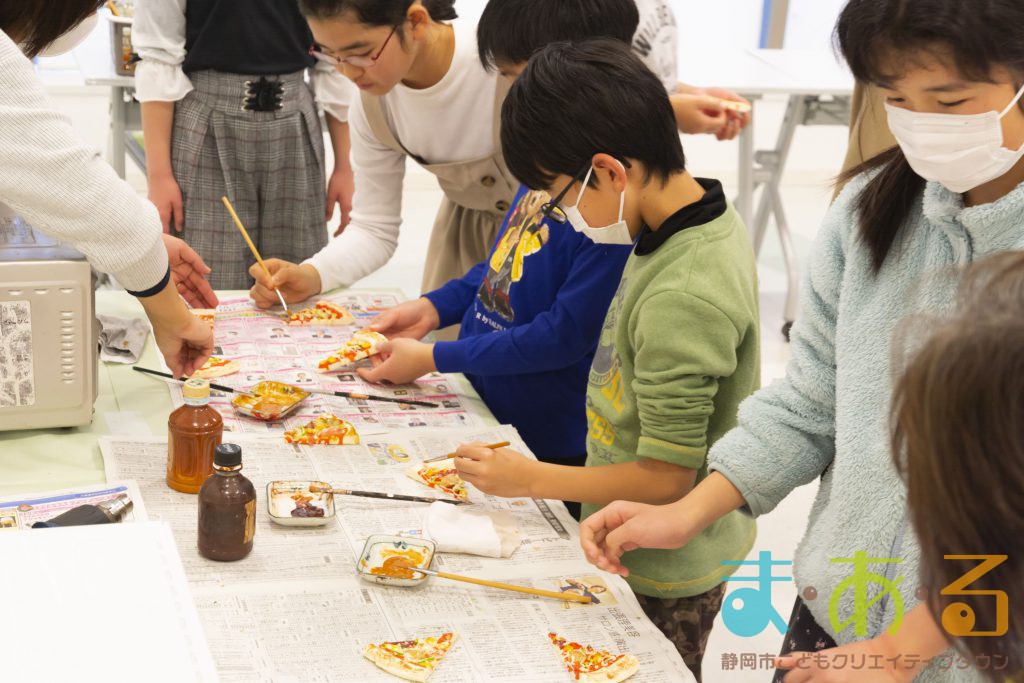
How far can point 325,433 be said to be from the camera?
164 cm

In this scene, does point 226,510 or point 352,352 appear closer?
point 226,510

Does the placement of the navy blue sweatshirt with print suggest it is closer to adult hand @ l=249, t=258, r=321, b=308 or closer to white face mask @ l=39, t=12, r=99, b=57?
adult hand @ l=249, t=258, r=321, b=308

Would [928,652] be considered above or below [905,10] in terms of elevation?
below

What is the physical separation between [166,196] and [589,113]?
167cm

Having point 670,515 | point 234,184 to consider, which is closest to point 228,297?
point 234,184

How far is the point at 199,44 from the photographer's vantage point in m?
2.65

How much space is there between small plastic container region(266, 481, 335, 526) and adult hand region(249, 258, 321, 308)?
0.73m

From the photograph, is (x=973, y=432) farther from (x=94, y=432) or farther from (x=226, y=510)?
(x=94, y=432)

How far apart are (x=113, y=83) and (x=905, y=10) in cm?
294

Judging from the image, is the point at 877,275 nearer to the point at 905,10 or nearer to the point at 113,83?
the point at 905,10

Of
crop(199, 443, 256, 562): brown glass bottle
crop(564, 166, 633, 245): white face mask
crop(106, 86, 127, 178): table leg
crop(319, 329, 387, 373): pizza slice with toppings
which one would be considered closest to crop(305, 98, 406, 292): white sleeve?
crop(319, 329, 387, 373): pizza slice with toppings

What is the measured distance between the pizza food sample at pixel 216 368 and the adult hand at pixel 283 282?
0.26 metres

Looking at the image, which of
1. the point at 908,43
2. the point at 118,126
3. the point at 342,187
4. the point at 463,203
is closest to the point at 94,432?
the point at 463,203

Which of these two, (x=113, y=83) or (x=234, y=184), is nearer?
(x=234, y=184)
